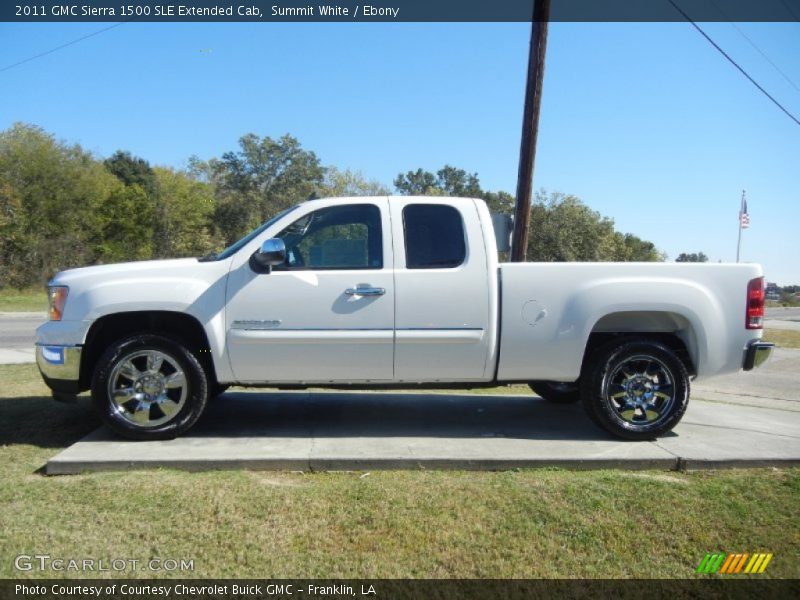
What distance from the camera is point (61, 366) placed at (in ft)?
16.1

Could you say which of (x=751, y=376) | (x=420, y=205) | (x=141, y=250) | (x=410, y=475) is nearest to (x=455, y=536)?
(x=410, y=475)

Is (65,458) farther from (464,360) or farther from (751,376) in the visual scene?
(751,376)

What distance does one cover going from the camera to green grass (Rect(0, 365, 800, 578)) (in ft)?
10.4

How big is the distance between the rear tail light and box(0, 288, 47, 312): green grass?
24.2 meters

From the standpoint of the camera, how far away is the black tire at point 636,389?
16.8 feet

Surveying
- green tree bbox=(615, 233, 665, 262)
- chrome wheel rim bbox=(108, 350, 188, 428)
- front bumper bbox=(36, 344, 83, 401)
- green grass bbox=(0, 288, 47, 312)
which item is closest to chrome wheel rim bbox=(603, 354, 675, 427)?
chrome wheel rim bbox=(108, 350, 188, 428)

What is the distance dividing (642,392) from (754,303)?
110 centimetres

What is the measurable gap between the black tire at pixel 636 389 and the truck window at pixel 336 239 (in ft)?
6.46

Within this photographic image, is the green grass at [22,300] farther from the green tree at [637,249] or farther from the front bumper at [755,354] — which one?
the green tree at [637,249]

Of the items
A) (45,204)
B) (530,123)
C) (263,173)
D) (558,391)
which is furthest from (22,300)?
(263,173)

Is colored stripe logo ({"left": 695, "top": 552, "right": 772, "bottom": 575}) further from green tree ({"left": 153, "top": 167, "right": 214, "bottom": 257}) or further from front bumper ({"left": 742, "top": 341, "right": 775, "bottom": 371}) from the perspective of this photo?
green tree ({"left": 153, "top": 167, "right": 214, "bottom": 257})

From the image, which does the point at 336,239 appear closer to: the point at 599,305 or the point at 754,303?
the point at 599,305

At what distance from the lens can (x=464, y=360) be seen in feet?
16.6

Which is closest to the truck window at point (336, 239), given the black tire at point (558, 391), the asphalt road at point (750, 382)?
the black tire at point (558, 391)
